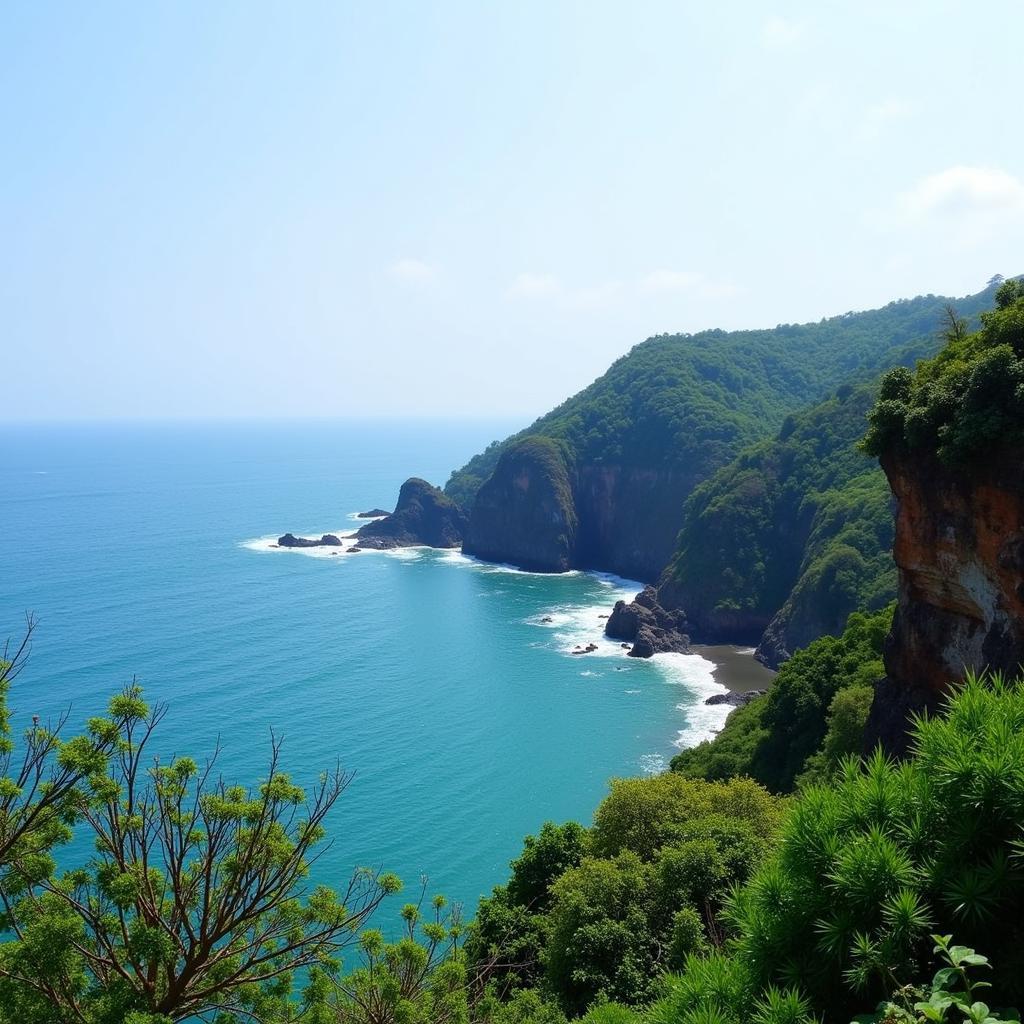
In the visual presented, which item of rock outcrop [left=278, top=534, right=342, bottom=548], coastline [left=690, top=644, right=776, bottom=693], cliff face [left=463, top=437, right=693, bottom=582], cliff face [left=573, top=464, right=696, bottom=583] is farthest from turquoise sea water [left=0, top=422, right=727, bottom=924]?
cliff face [left=573, top=464, right=696, bottom=583]

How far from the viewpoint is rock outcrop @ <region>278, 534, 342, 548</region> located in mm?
105375

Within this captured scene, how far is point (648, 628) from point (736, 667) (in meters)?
7.70

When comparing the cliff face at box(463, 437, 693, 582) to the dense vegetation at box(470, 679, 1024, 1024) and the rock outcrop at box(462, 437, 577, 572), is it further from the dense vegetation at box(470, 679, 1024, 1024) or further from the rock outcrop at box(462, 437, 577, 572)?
the dense vegetation at box(470, 679, 1024, 1024)

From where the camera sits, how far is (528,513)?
104 meters

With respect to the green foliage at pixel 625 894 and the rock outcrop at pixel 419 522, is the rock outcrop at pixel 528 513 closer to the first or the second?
the rock outcrop at pixel 419 522

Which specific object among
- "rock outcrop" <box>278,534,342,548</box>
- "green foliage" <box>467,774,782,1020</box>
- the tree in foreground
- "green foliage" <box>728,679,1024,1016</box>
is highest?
"green foliage" <box>728,679,1024,1016</box>

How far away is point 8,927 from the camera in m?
9.10

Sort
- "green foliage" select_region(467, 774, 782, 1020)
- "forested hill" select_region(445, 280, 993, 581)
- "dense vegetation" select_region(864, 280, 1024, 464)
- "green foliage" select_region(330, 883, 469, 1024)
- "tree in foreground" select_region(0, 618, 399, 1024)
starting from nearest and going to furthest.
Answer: "tree in foreground" select_region(0, 618, 399, 1024), "green foliage" select_region(330, 883, 469, 1024), "green foliage" select_region(467, 774, 782, 1020), "dense vegetation" select_region(864, 280, 1024, 464), "forested hill" select_region(445, 280, 993, 581)

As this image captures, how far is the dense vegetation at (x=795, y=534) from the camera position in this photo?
6206 centimetres

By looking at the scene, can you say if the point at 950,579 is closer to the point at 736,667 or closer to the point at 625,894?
the point at 625,894

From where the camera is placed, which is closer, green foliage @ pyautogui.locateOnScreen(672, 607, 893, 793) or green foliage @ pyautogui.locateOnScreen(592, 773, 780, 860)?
green foliage @ pyautogui.locateOnScreen(592, 773, 780, 860)

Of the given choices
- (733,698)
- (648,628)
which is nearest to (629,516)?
(648,628)

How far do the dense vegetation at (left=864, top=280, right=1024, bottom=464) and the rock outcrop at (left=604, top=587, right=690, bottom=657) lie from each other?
44.2 m

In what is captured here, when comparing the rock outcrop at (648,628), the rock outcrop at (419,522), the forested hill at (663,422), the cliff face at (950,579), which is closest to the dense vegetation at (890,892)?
the cliff face at (950,579)
